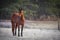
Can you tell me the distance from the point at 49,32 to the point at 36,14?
0.40m

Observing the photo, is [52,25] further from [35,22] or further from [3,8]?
[3,8]

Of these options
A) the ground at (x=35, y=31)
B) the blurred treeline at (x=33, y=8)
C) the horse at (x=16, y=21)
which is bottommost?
the ground at (x=35, y=31)

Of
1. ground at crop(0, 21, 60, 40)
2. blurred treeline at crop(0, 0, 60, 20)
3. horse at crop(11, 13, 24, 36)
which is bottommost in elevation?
ground at crop(0, 21, 60, 40)

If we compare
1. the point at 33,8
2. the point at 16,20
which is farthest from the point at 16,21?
the point at 33,8

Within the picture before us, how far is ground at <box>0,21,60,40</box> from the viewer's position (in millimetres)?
10156

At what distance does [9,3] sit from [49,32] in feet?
2.91

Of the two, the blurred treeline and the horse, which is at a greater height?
the blurred treeline

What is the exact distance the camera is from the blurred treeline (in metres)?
10.2

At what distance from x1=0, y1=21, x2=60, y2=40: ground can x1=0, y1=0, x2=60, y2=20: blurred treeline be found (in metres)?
0.11

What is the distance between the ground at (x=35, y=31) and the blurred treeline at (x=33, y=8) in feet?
0.36

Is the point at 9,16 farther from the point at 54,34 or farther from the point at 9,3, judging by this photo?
the point at 54,34

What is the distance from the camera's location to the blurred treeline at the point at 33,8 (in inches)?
401

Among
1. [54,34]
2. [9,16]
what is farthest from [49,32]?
[9,16]

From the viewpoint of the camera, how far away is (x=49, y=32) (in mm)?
10164
